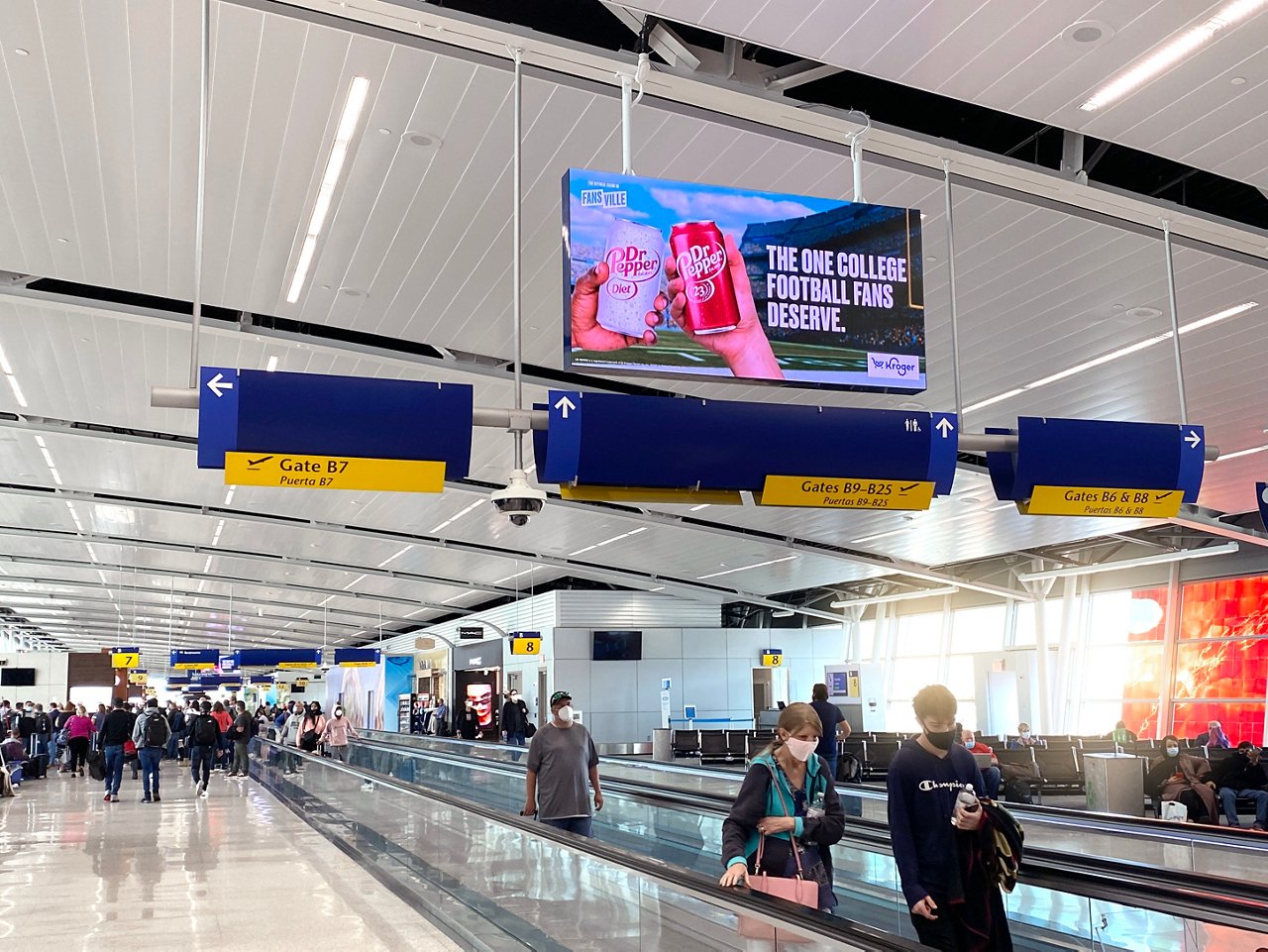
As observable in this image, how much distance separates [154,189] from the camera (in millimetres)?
9320

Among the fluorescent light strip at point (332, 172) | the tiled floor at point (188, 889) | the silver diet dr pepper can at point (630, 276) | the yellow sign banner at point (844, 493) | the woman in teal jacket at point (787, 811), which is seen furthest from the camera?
the fluorescent light strip at point (332, 172)

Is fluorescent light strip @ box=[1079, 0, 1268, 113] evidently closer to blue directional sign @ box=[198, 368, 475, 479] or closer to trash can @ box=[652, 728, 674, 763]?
blue directional sign @ box=[198, 368, 475, 479]

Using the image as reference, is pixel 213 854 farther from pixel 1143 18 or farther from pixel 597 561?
pixel 597 561

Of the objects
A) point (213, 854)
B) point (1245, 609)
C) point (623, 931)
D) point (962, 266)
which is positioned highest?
point (962, 266)

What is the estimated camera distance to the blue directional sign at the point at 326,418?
6305 millimetres

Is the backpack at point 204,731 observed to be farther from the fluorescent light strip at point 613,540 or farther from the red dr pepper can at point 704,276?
the red dr pepper can at point 704,276

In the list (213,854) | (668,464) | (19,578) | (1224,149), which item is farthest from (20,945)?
(19,578)

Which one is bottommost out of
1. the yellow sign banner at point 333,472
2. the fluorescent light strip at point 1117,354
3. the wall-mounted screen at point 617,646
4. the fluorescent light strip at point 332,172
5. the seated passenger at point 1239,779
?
the seated passenger at point 1239,779

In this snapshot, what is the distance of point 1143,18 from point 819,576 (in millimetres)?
24691

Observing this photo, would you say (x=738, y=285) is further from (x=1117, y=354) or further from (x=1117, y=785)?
(x=1117, y=785)

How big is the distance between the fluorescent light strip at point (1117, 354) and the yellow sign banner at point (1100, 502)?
3594mm

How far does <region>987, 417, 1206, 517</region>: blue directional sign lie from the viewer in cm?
779

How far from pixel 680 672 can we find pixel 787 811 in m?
30.7

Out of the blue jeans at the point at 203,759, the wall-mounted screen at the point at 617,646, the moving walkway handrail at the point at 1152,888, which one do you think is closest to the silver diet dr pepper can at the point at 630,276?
the moving walkway handrail at the point at 1152,888
